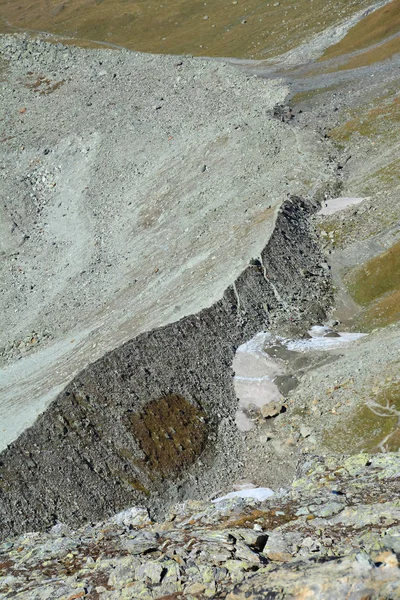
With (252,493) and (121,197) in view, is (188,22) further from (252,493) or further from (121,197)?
(252,493)

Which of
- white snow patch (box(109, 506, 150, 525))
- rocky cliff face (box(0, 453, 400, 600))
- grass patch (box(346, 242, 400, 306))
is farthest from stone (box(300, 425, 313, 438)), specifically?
grass patch (box(346, 242, 400, 306))

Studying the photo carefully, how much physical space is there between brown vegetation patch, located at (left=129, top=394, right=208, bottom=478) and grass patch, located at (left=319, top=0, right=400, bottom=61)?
84.7 meters

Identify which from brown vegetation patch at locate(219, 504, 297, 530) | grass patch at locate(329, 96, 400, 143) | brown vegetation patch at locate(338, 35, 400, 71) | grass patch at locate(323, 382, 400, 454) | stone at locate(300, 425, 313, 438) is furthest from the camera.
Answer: brown vegetation patch at locate(338, 35, 400, 71)

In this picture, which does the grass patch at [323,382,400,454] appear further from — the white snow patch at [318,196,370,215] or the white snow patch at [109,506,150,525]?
the white snow patch at [318,196,370,215]

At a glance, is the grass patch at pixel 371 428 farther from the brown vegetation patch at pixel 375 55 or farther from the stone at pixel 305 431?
the brown vegetation patch at pixel 375 55

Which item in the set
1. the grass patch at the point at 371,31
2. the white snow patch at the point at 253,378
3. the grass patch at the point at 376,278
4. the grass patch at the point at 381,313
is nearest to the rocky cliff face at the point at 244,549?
the white snow patch at the point at 253,378

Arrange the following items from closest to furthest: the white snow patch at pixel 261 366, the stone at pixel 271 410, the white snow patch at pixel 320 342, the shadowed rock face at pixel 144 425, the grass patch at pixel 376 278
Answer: the shadowed rock face at pixel 144 425 < the stone at pixel 271 410 < the white snow patch at pixel 261 366 < the white snow patch at pixel 320 342 < the grass patch at pixel 376 278

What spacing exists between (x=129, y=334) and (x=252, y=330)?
36.4ft

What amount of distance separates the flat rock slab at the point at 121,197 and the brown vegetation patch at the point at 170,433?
6.06 meters

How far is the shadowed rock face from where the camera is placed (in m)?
42.3

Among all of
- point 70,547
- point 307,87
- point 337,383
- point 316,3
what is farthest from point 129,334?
point 316,3

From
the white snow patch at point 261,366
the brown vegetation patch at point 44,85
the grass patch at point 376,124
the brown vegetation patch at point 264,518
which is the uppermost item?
the brown vegetation patch at point 44,85

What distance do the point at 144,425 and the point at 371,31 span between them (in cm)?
9475

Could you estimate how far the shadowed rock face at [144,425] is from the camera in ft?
139
